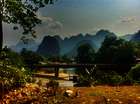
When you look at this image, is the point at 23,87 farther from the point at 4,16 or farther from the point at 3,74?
the point at 4,16

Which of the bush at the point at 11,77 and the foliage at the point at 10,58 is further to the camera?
the foliage at the point at 10,58

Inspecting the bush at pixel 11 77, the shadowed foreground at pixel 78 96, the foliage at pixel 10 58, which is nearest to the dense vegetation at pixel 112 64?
the shadowed foreground at pixel 78 96

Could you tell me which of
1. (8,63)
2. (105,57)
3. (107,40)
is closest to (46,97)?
(8,63)

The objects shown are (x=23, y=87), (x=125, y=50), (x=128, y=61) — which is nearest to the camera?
(x=23, y=87)

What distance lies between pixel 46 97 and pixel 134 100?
2.71 m

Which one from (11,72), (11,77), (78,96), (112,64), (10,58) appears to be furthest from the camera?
(112,64)

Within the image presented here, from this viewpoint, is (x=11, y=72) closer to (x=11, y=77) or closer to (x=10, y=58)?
(x=11, y=77)

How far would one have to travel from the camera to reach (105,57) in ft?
215

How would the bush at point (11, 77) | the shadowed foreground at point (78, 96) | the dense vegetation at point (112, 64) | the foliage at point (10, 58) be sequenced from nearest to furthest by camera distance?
1. the shadowed foreground at point (78, 96)
2. the bush at point (11, 77)
3. the foliage at point (10, 58)
4. the dense vegetation at point (112, 64)

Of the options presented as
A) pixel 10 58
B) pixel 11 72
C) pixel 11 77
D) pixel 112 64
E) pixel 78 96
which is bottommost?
pixel 78 96

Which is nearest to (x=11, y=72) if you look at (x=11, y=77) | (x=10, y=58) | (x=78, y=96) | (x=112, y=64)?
(x=11, y=77)

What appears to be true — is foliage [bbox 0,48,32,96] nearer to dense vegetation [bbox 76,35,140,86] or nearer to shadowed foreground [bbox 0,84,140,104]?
shadowed foreground [bbox 0,84,140,104]

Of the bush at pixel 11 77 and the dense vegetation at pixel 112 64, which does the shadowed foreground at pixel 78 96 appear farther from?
the dense vegetation at pixel 112 64

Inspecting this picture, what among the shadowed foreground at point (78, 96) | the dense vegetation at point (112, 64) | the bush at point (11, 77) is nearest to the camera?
the shadowed foreground at point (78, 96)
